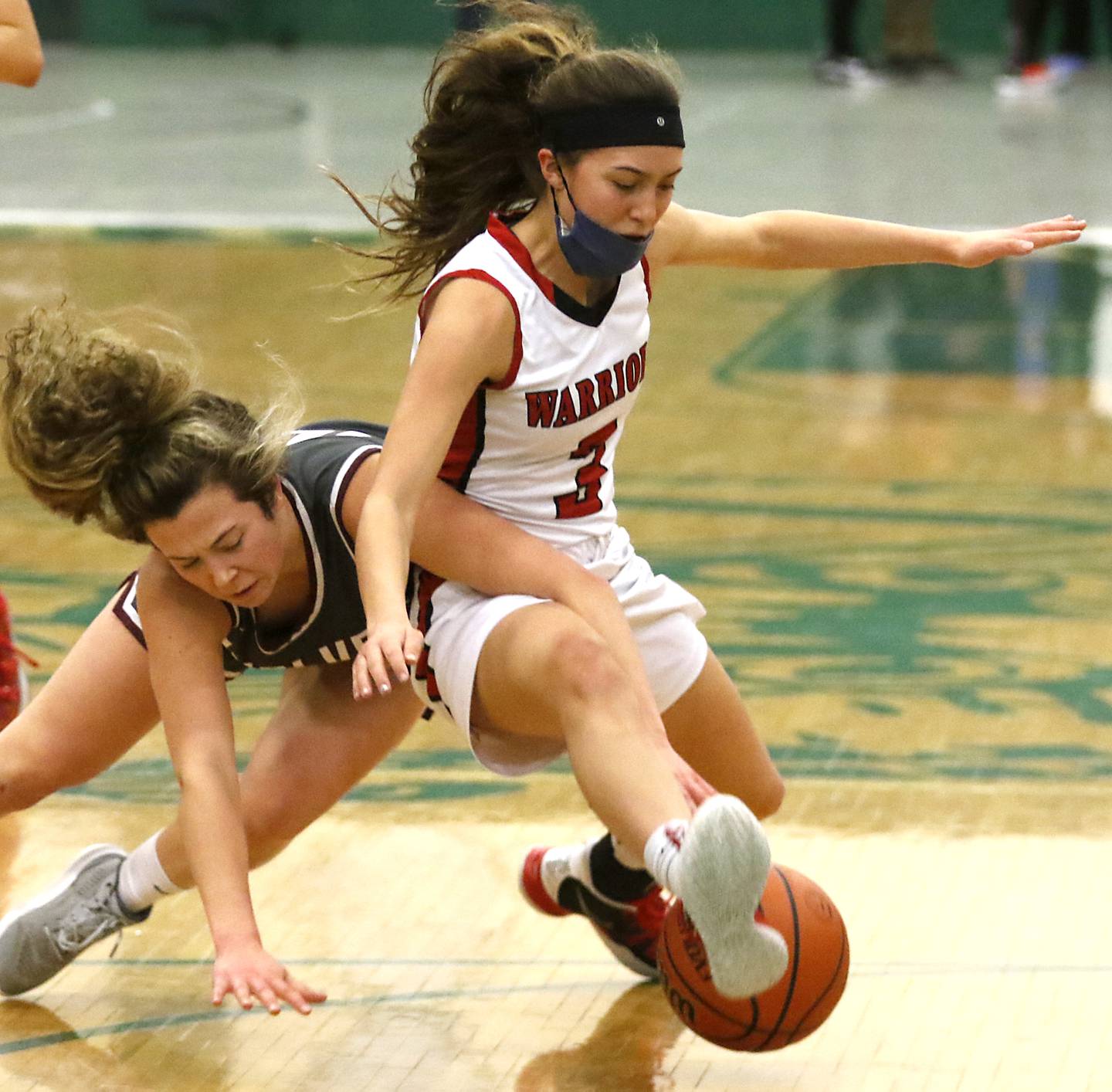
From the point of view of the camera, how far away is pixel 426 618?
8.63ft

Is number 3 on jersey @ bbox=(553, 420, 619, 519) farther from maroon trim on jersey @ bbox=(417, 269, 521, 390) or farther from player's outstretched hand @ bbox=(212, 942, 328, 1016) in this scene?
player's outstretched hand @ bbox=(212, 942, 328, 1016)

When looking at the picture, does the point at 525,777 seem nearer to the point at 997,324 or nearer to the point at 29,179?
the point at 997,324

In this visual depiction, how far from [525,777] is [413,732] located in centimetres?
31

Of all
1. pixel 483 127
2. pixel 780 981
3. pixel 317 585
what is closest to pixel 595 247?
pixel 483 127

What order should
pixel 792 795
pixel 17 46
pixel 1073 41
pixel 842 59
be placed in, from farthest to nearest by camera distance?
pixel 842 59
pixel 1073 41
pixel 792 795
pixel 17 46

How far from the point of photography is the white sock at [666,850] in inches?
83.1

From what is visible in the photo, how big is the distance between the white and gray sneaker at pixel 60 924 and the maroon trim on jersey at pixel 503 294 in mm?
874

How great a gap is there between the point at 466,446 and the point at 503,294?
0.21m

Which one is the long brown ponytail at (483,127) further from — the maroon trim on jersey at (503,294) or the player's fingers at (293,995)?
the player's fingers at (293,995)

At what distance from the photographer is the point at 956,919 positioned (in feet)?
9.45

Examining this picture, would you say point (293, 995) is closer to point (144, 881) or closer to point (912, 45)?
point (144, 881)

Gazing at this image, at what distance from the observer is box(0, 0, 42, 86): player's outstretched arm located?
3117mm

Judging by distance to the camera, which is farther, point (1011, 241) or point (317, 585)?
point (1011, 241)

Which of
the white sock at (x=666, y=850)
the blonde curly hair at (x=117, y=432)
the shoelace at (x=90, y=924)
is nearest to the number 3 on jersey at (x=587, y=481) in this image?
the blonde curly hair at (x=117, y=432)
